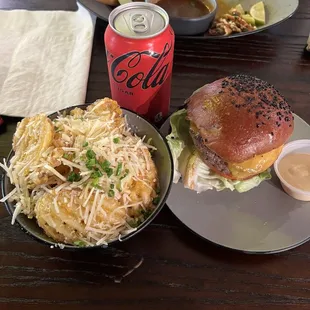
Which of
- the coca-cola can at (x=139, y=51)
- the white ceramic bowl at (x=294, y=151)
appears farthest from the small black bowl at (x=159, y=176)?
the white ceramic bowl at (x=294, y=151)

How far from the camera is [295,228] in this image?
1.16 m

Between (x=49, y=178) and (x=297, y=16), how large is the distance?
147cm

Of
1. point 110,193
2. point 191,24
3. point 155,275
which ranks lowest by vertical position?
point 155,275

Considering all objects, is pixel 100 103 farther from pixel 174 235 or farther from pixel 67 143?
pixel 174 235

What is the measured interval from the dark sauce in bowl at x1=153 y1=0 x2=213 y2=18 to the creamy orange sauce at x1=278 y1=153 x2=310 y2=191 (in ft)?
2.70

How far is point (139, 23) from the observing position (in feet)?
4.00

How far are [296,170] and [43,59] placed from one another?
3.72 ft

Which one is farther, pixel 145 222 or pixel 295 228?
pixel 295 228

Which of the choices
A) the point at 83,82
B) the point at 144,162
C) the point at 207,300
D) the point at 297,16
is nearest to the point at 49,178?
the point at 144,162

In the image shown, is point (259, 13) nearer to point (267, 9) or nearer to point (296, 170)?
point (267, 9)

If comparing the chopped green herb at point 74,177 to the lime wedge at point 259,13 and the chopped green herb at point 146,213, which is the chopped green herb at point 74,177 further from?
the lime wedge at point 259,13

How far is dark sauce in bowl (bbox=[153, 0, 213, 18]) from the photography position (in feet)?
5.86

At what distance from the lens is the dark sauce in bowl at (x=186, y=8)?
179cm

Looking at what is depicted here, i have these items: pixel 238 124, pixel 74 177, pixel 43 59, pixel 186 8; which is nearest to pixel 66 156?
pixel 74 177
